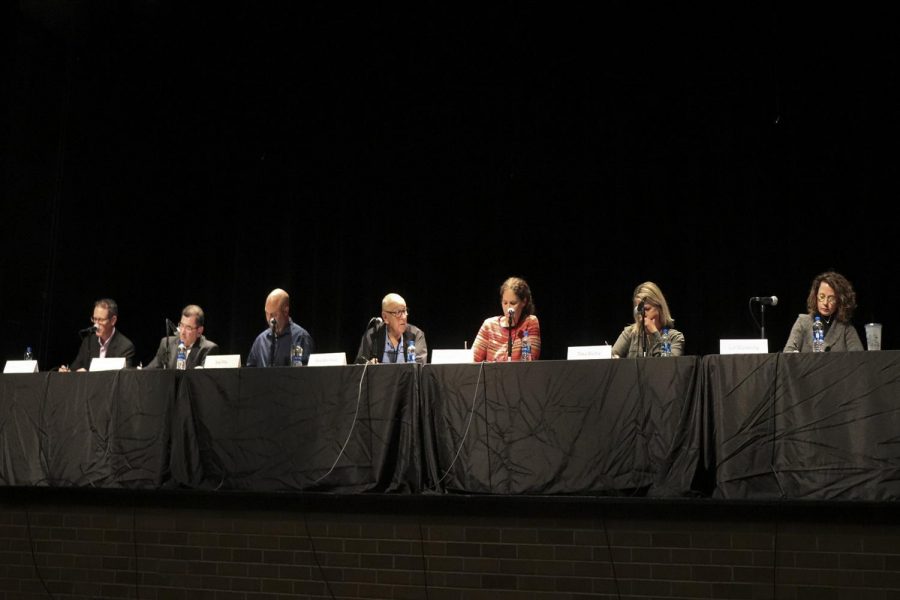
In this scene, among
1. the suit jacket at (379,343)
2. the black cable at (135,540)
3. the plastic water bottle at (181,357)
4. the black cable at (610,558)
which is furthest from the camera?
the plastic water bottle at (181,357)

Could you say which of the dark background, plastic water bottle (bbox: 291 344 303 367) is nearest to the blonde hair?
the dark background

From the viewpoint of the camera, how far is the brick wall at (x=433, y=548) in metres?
3.94

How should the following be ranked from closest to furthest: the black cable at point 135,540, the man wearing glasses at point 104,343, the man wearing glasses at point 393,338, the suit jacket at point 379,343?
the black cable at point 135,540 < the suit jacket at point 379,343 < the man wearing glasses at point 393,338 < the man wearing glasses at point 104,343

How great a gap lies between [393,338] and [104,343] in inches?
84.7

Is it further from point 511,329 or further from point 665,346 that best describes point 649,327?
point 511,329

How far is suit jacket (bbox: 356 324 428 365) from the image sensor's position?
17.4 feet

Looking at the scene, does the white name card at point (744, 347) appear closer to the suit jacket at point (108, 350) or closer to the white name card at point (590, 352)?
the white name card at point (590, 352)

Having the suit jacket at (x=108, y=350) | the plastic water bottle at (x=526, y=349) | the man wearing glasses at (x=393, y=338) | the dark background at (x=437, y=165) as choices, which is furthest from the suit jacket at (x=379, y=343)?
the suit jacket at (x=108, y=350)

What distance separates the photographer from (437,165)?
24.2ft

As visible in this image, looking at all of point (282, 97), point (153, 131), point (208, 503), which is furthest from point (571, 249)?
point (153, 131)

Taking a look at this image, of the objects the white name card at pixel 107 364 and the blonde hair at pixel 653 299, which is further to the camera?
the white name card at pixel 107 364

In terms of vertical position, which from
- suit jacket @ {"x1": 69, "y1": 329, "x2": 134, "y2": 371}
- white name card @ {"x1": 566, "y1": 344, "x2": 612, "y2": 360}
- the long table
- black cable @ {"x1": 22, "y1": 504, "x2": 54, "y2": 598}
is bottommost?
black cable @ {"x1": 22, "y1": 504, "x2": 54, "y2": 598}

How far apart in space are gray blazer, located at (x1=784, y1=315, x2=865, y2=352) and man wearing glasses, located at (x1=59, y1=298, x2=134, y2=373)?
14.0 ft

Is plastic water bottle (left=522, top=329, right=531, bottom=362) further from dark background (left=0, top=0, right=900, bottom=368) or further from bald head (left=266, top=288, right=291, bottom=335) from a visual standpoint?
dark background (left=0, top=0, right=900, bottom=368)
